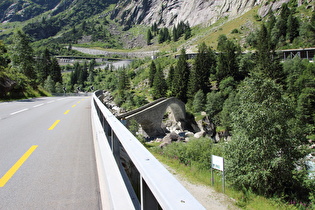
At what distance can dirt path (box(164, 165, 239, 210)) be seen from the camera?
8.55 meters

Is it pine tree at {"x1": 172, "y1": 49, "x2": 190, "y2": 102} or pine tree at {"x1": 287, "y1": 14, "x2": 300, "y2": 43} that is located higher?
pine tree at {"x1": 287, "y1": 14, "x2": 300, "y2": 43}

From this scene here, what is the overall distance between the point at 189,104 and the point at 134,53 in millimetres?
117107

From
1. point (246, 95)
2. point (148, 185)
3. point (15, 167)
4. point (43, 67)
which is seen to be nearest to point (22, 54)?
point (43, 67)

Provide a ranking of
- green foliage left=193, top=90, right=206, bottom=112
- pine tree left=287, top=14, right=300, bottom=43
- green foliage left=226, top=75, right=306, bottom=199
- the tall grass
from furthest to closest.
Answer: pine tree left=287, top=14, right=300, bottom=43 < green foliage left=193, top=90, right=206, bottom=112 < green foliage left=226, top=75, right=306, bottom=199 < the tall grass

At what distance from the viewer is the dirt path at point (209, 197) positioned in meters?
8.55

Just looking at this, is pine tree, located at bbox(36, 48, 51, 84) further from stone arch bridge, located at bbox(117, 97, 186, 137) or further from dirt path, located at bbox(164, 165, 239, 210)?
dirt path, located at bbox(164, 165, 239, 210)

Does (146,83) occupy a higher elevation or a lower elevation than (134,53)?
lower

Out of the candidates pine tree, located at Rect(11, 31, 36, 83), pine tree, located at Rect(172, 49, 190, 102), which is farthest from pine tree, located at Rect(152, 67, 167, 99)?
pine tree, located at Rect(11, 31, 36, 83)

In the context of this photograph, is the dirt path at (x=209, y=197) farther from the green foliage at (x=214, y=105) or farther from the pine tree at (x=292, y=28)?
the pine tree at (x=292, y=28)

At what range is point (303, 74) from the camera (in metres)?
48.6

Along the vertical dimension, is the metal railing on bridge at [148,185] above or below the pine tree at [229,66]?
below

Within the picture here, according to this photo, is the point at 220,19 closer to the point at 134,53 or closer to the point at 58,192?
the point at 134,53

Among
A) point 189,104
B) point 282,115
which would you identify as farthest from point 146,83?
point 282,115

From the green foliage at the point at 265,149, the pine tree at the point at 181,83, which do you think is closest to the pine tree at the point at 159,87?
the pine tree at the point at 181,83
